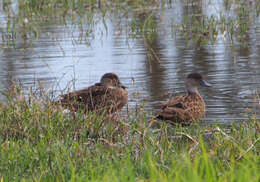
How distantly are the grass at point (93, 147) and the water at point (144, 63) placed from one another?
5.05 feet

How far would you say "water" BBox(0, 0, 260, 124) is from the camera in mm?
9844

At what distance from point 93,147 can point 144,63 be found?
20.4ft

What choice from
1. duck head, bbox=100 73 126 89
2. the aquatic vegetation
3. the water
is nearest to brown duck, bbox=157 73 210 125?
the water

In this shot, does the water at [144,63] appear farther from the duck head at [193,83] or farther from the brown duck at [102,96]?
the duck head at [193,83]

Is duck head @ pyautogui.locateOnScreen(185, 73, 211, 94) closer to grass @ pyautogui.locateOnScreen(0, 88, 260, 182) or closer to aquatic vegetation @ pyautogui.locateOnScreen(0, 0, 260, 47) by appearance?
grass @ pyautogui.locateOnScreen(0, 88, 260, 182)

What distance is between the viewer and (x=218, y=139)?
6.09 meters

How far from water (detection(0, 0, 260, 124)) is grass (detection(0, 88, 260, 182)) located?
1539 millimetres

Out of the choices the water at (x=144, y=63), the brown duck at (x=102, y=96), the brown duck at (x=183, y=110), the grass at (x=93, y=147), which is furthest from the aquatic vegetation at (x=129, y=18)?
the grass at (x=93, y=147)

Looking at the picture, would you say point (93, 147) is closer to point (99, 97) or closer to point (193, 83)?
point (99, 97)

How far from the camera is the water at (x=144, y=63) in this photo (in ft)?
32.3

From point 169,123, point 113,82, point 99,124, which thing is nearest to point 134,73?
point 113,82

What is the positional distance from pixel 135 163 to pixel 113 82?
426 cm

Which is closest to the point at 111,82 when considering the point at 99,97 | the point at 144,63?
the point at 99,97

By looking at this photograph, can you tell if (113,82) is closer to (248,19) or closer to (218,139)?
(218,139)
